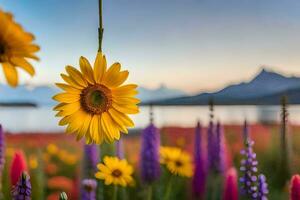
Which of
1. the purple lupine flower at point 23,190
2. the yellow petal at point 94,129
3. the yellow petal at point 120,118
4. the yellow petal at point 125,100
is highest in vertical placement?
the yellow petal at point 125,100

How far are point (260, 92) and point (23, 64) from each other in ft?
2.40

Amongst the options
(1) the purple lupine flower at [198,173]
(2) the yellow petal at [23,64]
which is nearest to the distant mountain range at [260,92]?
(1) the purple lupine flower at [198,173]

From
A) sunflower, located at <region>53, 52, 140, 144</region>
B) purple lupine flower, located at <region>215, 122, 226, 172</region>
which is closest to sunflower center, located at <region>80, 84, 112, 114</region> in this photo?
sunflower, located at <region>53, 52, 140, 144</region>

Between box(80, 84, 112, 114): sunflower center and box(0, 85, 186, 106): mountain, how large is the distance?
59 centimetres

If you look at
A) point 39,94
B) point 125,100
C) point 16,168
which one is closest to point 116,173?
point 16,168

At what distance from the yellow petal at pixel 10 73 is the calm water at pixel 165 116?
74 centimetres

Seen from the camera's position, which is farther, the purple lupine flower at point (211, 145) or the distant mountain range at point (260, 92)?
the distant mountain range at point (260, 92)

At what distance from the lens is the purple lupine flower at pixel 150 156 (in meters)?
1.01

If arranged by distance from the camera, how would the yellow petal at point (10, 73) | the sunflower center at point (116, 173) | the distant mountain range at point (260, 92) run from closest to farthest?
the yellow petal at point (10, 73)
the sunflower center at point (116, 173)
the distant mountain range at point (260, 92)

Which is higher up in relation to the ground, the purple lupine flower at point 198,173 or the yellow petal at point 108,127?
the yellow petal at point 108,127

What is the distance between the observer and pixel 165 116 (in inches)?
49.6

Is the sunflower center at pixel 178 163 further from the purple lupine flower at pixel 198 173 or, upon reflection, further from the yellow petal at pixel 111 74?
the yellow petal at pixel 111 74

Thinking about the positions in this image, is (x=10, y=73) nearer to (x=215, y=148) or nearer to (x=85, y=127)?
(x=85, y=127)

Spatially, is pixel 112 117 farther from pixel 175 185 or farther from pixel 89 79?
pixel 175 185
